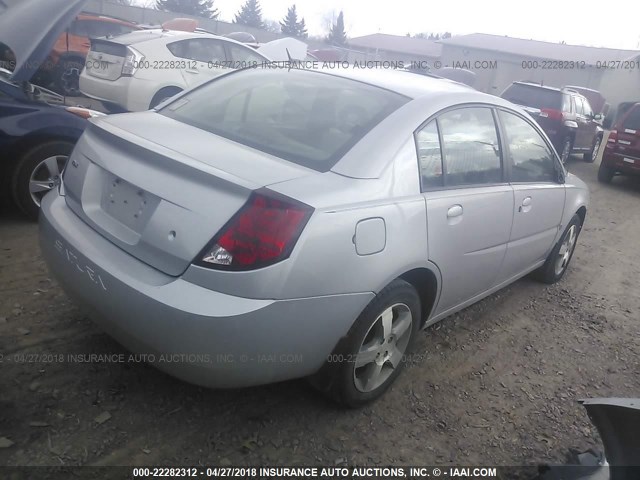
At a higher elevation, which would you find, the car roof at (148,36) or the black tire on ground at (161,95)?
the car roof at (148,36)

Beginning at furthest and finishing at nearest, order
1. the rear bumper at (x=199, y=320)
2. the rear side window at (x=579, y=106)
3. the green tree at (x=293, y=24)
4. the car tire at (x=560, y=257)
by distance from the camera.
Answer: the green tree at (x=293, y=24) → the rear side window at (x=579, y=106) → the car tire at (x=560, y=257) → the rear bumper at (x=199, y=320)

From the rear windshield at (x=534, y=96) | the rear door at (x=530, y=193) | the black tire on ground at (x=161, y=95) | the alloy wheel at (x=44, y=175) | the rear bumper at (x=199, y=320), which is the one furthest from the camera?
the rear windshield at (x=534, y=96)

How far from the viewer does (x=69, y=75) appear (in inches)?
444

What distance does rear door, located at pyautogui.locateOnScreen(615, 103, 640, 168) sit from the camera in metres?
10.2

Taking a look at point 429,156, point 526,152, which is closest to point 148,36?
point 526,152

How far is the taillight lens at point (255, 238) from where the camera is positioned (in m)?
2.09

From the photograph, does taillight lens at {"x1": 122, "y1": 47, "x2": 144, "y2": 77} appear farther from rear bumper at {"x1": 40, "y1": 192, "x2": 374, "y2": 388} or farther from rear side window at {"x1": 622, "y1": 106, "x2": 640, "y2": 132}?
rear side window at {"x1": 622, "y1": 106, "x2": 640, "y2": 132}

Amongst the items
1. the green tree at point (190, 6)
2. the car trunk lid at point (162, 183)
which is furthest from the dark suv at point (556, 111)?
the green tree at point (190, 6)

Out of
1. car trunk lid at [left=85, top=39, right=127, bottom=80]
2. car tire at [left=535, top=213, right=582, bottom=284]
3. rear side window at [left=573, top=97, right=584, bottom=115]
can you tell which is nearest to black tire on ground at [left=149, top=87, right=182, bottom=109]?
car trunk lid at [left=85, top=39, right=127, bottom=80]

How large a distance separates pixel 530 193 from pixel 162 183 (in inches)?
100

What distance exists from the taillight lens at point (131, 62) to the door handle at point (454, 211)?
6579 mm

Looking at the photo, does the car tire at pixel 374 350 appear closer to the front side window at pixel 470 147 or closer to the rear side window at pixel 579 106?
the front side window at pixel 470 147

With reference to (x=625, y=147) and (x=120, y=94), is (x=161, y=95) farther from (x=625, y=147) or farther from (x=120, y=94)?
(x=625, y=147)

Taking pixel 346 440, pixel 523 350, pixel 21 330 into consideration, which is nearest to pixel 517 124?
pixel 523 350
